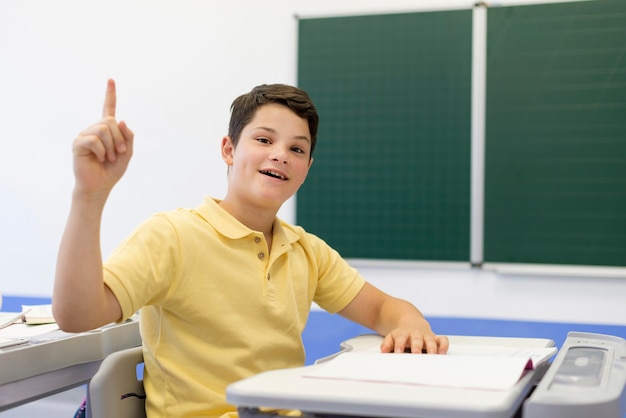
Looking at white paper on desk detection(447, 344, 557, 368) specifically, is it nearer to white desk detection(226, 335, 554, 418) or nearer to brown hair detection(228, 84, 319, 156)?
white desk detection(226, 335, 554, 418)

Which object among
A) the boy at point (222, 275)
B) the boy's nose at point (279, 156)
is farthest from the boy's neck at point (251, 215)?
the boy's nose at point (279, 156)

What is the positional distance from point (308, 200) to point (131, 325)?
100 inches

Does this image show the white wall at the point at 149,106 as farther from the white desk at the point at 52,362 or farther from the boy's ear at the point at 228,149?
the white desk at the point at 52,362

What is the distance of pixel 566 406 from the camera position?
0.79 meters

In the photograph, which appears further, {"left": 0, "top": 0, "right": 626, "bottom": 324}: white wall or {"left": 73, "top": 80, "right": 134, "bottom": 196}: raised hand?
{"left": 0, "top": 0, "right": 626, "bottom": 324}: white wall

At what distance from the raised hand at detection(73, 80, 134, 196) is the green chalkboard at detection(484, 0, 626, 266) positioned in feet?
9.87

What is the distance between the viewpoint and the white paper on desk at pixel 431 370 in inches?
34.7

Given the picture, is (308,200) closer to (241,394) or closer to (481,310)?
(481,310)

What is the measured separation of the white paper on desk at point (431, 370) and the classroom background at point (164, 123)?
2672 millimetres

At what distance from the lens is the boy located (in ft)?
3.62

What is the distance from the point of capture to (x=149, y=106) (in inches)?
173

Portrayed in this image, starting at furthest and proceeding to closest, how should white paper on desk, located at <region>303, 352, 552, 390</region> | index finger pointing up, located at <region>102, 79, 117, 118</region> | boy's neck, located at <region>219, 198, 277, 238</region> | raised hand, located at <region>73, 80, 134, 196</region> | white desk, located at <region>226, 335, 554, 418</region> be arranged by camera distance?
boy's neck, located at <region>219, 198, 277, 238</region>
index finger pointing up, located at <region>102, 79, 117, 118</region>
raised hand, located at <region>73, 80, 134, 196</region>
white paper on desk, located at <region>303, 352, 552, 390</region>
white desk, located at <region>226, 335, 554, 418</region>

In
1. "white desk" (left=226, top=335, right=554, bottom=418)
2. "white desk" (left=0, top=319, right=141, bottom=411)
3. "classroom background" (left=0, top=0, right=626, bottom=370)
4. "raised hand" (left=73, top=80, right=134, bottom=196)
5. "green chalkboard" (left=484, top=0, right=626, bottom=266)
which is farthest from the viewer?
"classroom background" (left=0, top=0, right=626, bottom=370)

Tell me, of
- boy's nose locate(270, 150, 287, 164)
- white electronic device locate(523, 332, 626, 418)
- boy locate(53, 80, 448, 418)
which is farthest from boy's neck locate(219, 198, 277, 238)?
white electronic device locate(523, 332, 626, 418)
